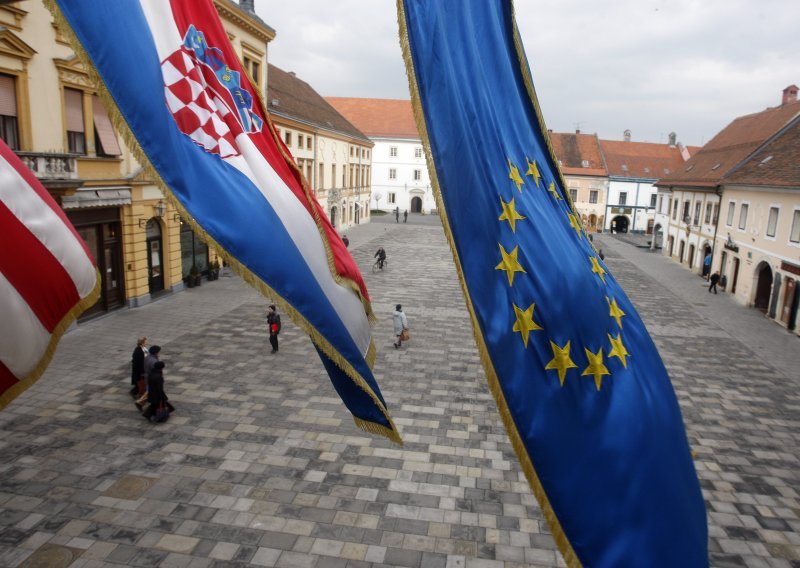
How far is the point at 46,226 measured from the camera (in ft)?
14.5

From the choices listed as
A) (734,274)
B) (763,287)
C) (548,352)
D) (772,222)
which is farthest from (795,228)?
(548,352)

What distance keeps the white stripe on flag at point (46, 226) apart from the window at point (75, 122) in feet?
50.4

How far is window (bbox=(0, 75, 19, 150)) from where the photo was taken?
1521 cm

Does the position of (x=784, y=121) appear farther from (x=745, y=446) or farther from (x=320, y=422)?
(x=320, y=422)

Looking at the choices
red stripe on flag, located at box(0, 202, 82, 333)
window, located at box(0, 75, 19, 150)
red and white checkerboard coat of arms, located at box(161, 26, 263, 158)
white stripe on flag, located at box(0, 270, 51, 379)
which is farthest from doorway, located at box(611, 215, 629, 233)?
white stripe on flag, located at box(0, 270, 51, 379)

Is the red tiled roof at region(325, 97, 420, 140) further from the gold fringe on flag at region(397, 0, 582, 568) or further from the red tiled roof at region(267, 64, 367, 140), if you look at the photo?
the gold fringe on flag at region(397, 0, 582, 568)

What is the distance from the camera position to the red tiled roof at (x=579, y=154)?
6569cm

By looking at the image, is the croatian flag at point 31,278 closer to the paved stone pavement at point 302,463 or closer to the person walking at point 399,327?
the paved stone pavement at point 302,463

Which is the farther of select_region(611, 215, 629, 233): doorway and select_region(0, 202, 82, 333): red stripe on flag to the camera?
select_region(611, 215, 629, 233): doorway

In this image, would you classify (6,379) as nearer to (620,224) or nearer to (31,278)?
(31,278)

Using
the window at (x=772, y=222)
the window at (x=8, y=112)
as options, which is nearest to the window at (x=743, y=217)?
the window at (x=772, y=222)

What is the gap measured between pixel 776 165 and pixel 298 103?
101ft

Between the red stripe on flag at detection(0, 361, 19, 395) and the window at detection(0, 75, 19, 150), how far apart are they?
555 inches

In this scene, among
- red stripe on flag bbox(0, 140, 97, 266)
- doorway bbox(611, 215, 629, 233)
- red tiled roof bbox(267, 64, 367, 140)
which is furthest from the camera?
doorway bbox(611, 215, 629, 233)
